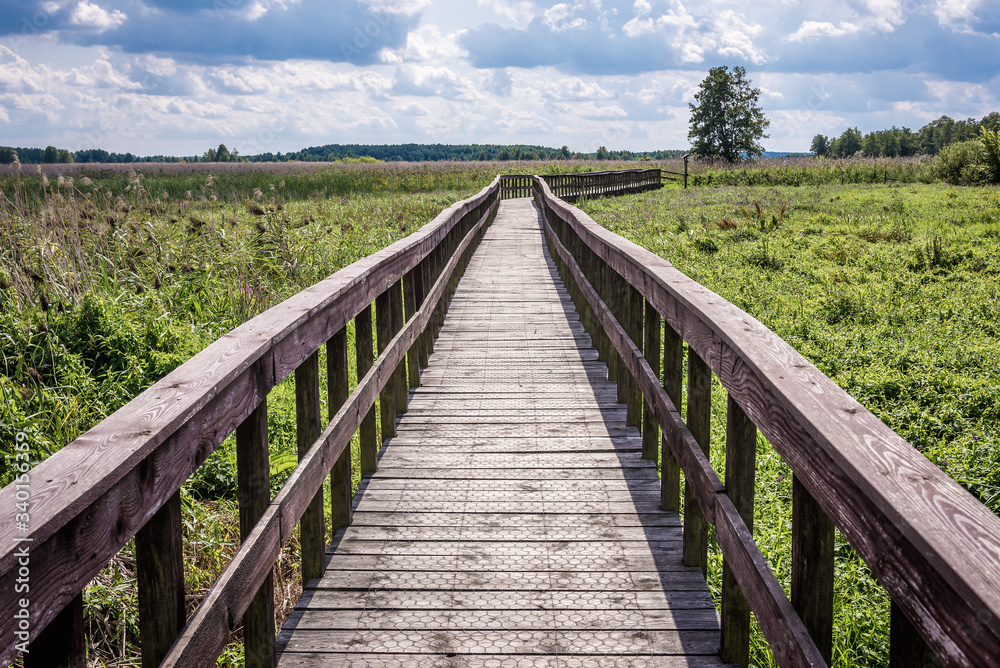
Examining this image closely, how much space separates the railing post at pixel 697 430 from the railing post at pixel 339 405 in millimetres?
1452

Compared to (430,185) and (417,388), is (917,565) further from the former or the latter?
(430,185)

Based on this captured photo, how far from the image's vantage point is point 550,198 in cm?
1200

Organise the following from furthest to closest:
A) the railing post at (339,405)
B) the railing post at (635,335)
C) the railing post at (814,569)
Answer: the railing post at (635,335), the railing post at (339,405), the railing post at (814,569)

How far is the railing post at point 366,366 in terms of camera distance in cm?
385

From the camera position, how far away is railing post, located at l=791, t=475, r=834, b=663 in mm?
1843

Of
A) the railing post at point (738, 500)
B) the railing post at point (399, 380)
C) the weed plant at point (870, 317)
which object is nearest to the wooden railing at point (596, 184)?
the weed plant at point (870, 317)

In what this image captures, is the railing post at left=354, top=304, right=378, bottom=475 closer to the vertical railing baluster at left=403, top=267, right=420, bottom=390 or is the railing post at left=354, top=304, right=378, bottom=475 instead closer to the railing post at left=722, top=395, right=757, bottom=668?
the vertical railing baluster at left=403, top=267, right=420, bottom=390

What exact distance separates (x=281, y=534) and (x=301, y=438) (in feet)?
2.00

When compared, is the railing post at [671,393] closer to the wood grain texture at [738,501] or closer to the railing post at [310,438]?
the wood grain texture at [738,501]

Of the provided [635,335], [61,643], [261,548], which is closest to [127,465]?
[61,643]

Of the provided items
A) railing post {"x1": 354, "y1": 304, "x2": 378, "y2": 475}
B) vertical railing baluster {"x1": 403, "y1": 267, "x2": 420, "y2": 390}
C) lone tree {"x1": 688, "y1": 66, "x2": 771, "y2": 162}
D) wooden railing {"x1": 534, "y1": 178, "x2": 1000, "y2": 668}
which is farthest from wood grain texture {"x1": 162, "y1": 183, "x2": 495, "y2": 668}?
lone tree {"x1": 688, "y1": 66, "x2": 771, "y2": 162}

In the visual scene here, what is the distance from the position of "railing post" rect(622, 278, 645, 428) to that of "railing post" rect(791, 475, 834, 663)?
2480 millimetres

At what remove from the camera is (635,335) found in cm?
457

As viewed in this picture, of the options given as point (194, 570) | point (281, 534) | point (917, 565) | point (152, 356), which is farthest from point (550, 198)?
point (917, 565)
